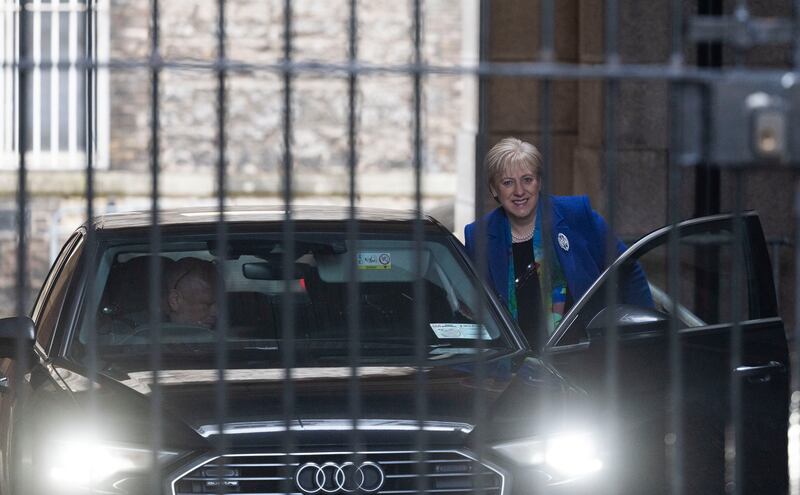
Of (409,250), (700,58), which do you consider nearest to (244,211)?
(409,250)

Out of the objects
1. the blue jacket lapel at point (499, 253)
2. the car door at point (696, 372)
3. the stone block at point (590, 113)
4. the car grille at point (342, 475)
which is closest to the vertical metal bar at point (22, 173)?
the car grille at point (342, 475)

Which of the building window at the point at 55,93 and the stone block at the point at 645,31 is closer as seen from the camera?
the stone block at the point at 645,31

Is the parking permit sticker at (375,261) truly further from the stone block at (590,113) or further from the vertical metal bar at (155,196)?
the stone block at (590,113)

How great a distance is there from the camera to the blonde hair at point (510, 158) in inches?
238

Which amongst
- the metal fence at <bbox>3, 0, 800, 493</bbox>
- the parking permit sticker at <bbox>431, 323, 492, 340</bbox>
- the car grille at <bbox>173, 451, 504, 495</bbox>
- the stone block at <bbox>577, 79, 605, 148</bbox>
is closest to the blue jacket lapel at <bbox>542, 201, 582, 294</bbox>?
the parking permit sticker at <bbox>431, 323, 492, 340</bbox>

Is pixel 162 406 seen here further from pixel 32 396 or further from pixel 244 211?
pixel 244 211

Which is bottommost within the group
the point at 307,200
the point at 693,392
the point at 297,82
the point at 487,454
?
the point at 487,454

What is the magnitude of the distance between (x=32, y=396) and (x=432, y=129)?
13.8 metres

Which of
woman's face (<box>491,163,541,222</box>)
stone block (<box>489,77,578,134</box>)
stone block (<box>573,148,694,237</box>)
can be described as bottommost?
woman's face (<box>491,163,541,222</box>)

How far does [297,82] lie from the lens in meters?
18.0

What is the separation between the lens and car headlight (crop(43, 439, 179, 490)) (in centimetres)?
437

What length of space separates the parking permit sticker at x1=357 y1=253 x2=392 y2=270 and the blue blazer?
0.36 meters

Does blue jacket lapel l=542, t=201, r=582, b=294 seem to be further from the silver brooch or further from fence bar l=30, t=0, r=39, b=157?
fence bar l=30, t=0, r=39, b=157

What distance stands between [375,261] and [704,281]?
381 cm
